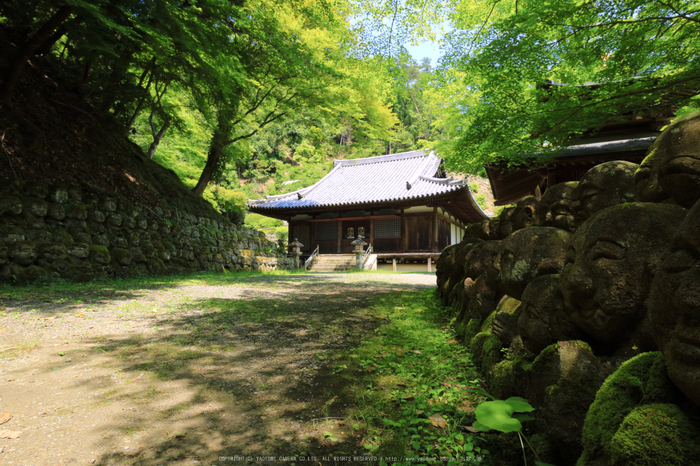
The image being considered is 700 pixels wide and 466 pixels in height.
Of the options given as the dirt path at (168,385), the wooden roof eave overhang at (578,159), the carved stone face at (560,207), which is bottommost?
the dirt path at (168,385)

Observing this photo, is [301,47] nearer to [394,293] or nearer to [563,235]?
[394,293]

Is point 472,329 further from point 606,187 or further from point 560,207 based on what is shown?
point 606,187

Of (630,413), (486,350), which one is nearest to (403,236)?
(486,350)

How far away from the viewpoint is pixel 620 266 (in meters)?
1.45

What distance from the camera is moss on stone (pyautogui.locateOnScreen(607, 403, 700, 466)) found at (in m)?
0.99

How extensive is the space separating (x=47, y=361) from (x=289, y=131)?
37.1m

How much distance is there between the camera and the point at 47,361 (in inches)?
116

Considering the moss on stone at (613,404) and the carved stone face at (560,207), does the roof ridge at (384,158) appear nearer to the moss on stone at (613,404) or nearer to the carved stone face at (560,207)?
the carved stone face at (560,207)

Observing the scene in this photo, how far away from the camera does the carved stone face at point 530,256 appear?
223cm

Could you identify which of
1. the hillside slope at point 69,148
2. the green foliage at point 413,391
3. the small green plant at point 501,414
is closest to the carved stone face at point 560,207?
the green foliage at point 413,391

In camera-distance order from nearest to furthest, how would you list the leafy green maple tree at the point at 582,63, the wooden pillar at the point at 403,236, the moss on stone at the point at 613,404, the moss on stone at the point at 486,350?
1. the moss on stone at the point at 613,404
2. the moss on stone at the point at 486,350
3. the leafy green maple tree at the point at 582,63
4. the wooden pillar at the point at 403,236


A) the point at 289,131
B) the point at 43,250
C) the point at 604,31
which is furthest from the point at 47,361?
the point at 289,131

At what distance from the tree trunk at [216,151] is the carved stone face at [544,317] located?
12.8 meters

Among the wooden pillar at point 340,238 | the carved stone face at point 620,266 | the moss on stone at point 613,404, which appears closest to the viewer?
the moss on stone at point 613,404
